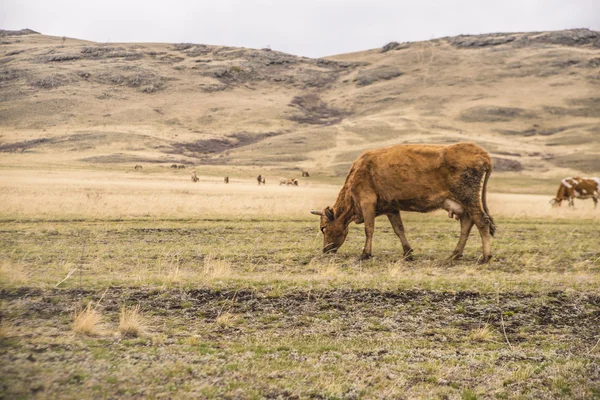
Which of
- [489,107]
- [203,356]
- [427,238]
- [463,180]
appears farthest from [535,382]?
[489,107]

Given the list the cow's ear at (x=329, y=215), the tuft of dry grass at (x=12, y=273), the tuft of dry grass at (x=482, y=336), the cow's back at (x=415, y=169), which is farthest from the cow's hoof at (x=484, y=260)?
the tuft of dry grass at (x=12, y=273)

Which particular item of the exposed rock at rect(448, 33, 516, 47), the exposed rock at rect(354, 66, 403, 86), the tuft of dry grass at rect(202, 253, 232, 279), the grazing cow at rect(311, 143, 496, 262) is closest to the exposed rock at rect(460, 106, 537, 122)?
the exposed rock at rect(354, 66, 403, 86)

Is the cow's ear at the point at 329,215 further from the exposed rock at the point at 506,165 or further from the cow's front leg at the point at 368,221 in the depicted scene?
the exposed rock at the point at 506,165

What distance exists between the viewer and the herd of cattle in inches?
477

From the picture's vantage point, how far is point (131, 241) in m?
14.7

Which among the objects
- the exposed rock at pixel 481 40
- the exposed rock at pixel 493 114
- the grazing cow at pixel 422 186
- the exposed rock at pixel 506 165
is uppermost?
the exposed rock at pixel 481 40

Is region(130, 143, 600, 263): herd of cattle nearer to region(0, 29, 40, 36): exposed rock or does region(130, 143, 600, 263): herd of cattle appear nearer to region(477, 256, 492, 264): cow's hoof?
region(477, 256, 492, 264): cow's hoof

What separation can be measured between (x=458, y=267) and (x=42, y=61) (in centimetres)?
15225

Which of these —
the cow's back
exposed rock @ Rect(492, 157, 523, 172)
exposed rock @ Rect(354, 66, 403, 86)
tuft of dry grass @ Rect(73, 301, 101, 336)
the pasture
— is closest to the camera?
the pasture

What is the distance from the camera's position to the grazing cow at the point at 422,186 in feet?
39.7

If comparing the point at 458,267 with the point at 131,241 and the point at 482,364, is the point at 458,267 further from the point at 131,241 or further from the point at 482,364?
the point at 131,241

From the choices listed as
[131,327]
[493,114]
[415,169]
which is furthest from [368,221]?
[493,114]

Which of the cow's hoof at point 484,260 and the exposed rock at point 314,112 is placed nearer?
the cow's hoof at point 484,260

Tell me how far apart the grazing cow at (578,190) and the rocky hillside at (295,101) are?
3639 cm
